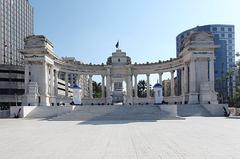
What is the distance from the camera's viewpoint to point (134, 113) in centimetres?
4597

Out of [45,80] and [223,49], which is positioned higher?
[223,49]

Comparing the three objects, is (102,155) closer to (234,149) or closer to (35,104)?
(234,149)

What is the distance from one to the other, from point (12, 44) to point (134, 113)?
3447 inches

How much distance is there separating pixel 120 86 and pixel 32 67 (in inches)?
919

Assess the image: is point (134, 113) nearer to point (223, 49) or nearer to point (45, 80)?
point (45, 80)

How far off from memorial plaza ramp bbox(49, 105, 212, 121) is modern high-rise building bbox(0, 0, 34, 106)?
35.8m

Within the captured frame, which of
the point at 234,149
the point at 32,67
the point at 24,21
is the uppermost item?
the point at 24,21

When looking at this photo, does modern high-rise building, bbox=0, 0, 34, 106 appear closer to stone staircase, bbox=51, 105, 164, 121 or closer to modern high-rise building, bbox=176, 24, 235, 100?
stone staircase, bbox=51, 105, 164, 121

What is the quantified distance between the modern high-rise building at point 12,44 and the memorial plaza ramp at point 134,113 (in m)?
35.8

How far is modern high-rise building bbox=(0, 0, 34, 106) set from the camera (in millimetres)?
92188

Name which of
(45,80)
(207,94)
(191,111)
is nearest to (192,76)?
(207,94)

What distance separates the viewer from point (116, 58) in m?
73.6

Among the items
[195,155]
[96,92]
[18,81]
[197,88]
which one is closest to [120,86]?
[197,88]

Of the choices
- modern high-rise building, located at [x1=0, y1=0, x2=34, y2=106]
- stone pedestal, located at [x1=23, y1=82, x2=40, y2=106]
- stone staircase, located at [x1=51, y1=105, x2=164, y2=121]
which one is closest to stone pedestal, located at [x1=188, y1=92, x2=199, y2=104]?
stone staircase, located at [x1=51, y1=105, x2=164, y2=121]
